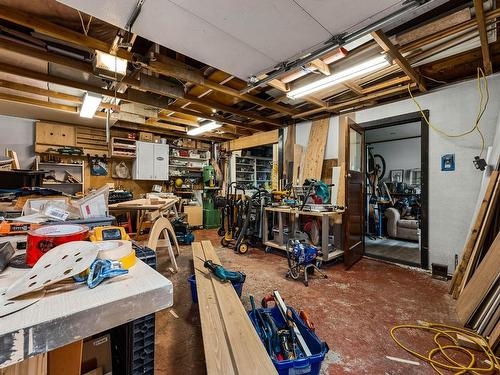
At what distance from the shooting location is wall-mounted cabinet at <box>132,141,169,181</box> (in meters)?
5.92

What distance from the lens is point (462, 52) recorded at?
8.81 ft

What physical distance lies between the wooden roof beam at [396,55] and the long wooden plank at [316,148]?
172 cm

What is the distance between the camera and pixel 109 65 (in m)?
2.58

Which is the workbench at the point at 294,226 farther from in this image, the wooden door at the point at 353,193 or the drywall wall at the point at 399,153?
the drywall wall at the point at 399,153

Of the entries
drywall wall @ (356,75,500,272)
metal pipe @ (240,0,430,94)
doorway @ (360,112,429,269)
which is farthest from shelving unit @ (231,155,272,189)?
metal pipe @ (240,0,430,94)

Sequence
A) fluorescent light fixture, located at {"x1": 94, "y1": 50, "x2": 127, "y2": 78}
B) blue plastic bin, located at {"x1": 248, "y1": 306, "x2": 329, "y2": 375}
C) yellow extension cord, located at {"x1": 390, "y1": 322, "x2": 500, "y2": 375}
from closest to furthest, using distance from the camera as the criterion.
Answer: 1. blue plastic bin, located at {"x1": 248, "y1": 306, "x2": 329, "y2": 375}
2. yellow extension cord, located at {"x1": 390, "y1": 322, "x2": 500, "y2": 375}
3. fluorescent light fixture, located at {"x1": 94, "y1": 50, "x2": 127, "y2": 78}

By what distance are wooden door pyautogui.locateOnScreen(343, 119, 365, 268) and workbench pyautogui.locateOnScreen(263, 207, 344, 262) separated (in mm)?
181

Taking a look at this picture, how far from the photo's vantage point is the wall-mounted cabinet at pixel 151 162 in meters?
5.92

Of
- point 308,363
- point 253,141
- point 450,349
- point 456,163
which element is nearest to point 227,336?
point 308,363

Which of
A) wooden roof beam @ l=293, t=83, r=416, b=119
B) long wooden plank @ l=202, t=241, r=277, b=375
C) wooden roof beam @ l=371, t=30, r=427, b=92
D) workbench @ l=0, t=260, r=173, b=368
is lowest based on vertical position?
long wooden plank @ l=202, t=241, r=277, b=375

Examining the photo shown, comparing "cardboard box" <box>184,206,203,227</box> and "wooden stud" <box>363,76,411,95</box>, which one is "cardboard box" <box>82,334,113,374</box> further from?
"cardboard box" <box>184,206,203,227</box>

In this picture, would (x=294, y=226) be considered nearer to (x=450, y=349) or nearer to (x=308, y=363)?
(x=450, y=349)

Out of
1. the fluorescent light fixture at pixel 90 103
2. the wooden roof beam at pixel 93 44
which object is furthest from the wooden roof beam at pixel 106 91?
the wooden roof beam at pixel 93 44

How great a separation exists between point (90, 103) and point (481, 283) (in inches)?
214
